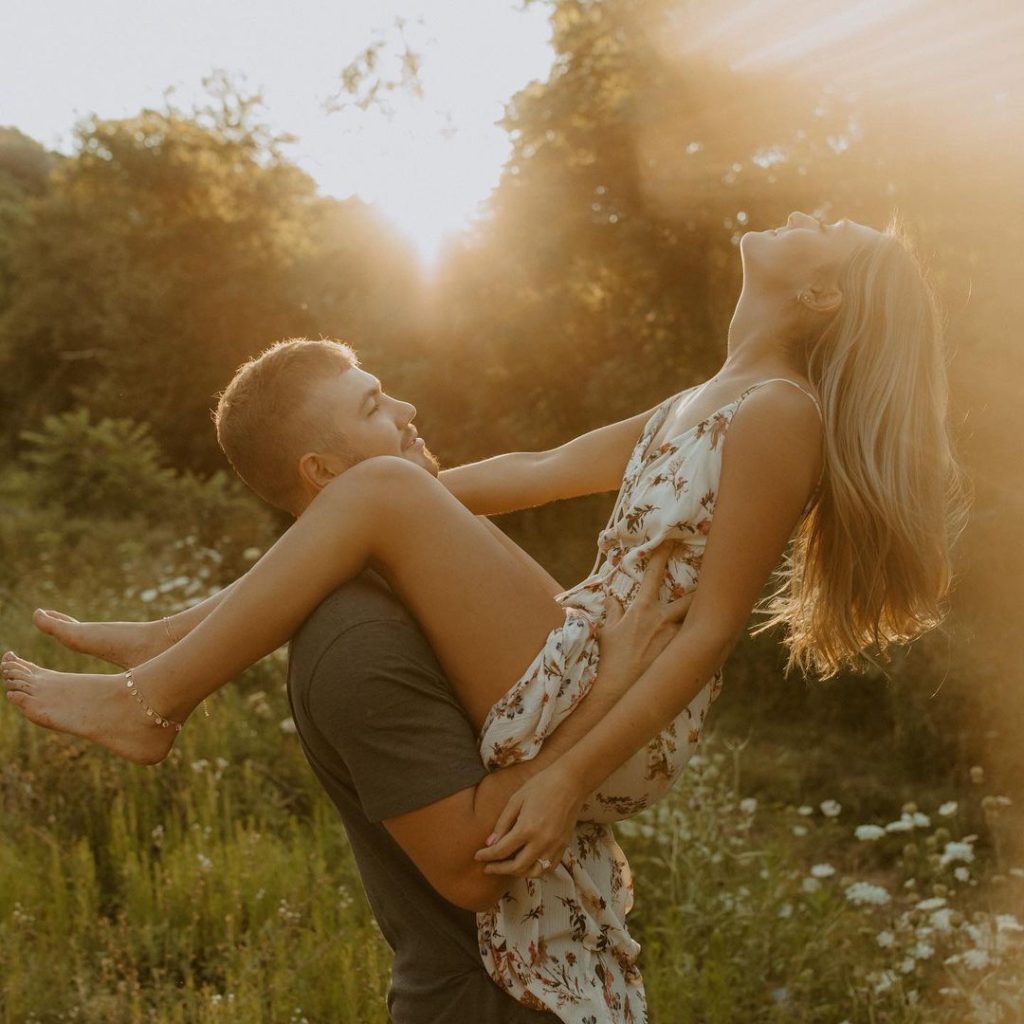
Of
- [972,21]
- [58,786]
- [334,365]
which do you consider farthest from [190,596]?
[972,21]

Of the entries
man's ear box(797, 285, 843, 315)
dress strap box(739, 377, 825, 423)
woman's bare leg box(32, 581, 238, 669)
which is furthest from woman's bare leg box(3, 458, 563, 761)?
man's ear box(797, 285, 843, 315)

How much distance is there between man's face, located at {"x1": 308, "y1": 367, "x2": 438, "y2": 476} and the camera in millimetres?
2160

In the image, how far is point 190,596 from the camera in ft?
26.2

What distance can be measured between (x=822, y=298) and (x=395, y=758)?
4.52ft

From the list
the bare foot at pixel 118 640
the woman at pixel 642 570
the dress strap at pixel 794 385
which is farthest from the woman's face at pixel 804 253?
the bare foot at pixel 118 640

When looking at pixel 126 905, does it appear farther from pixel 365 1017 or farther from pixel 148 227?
pixel 148 227

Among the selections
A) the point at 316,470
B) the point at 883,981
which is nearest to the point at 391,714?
the point at 316,470

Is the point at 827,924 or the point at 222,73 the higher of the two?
the point at 222,73

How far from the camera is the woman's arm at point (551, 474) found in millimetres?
2752

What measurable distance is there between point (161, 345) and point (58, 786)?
16.4 m

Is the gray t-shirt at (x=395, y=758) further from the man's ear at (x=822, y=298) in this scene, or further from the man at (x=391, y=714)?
the man's ear at (x=822, y=298)

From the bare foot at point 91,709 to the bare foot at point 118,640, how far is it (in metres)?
0.25

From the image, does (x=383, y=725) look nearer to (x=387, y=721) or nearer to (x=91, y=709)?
(x=387, y=721)

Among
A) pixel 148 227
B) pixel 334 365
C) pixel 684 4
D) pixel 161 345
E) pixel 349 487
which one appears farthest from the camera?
pixel 148 227
